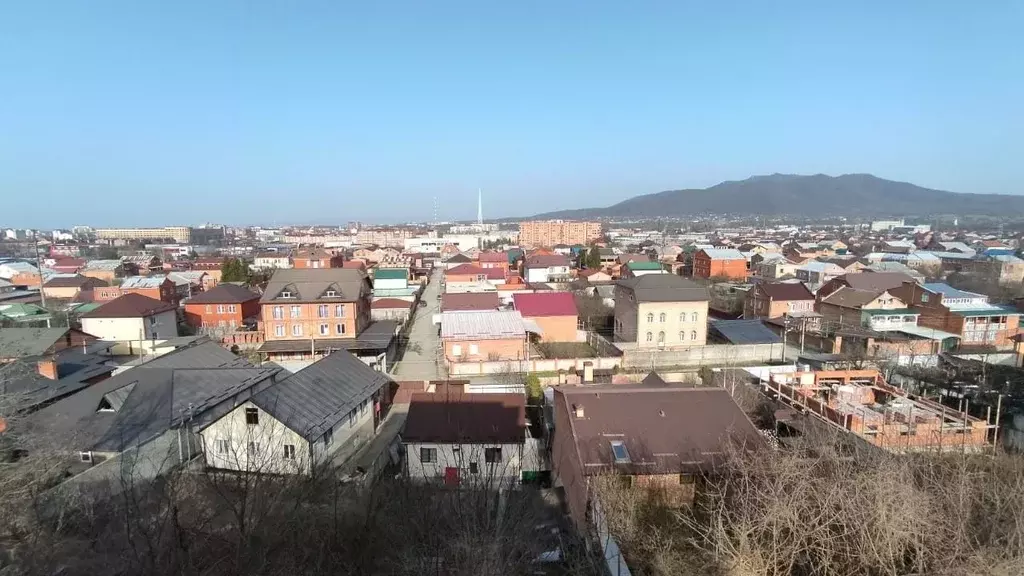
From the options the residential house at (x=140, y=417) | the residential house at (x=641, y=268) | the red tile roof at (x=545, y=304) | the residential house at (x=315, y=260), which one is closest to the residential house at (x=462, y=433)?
the residential house at (x=140, y=417)

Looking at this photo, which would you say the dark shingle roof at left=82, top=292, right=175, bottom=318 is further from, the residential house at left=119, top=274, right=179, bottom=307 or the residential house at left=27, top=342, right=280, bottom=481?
the residential house at left=27, top=342, right=280, bottom=481

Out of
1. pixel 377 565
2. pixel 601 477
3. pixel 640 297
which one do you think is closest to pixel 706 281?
pixel 640 297

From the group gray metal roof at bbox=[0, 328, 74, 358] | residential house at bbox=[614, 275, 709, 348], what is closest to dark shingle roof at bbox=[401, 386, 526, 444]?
residential house at bbox=[614, 275, 709, 348]

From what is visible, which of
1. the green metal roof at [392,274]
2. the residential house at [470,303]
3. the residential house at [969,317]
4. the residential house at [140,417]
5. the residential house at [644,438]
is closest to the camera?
the residential house at [644,438]

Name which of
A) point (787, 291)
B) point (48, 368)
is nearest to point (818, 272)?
point (787, 291)

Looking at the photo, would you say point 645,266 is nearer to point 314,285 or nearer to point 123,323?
point 314,285

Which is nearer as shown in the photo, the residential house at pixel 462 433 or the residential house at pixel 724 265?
the residential house at pixel 462 433

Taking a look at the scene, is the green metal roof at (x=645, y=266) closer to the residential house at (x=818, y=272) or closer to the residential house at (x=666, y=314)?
the residential house at (x=818, y=272)

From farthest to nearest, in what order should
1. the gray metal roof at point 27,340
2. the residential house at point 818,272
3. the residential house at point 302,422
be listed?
the residential house at point 818,272 < the gray metal roof at point 27,340 < the residential house at point 302,422
